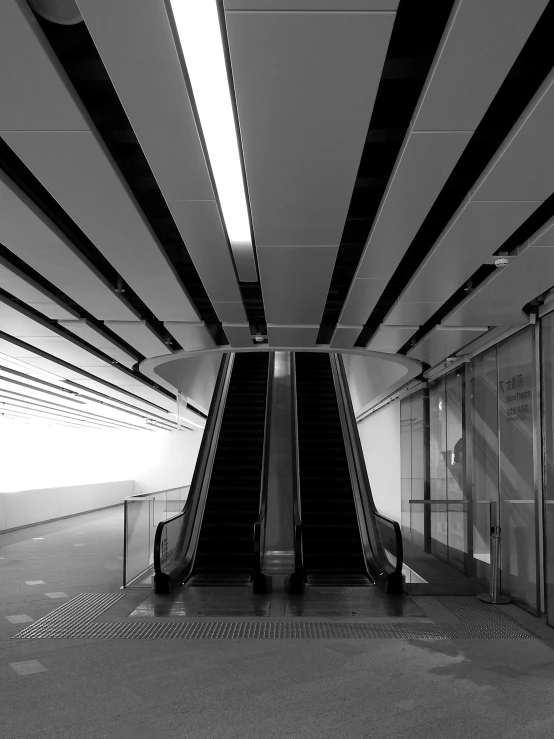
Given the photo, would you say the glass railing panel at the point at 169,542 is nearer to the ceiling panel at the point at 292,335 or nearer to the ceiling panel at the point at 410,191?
the ceiling panel at the point at 292,335

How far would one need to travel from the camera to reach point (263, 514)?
27.6 ft

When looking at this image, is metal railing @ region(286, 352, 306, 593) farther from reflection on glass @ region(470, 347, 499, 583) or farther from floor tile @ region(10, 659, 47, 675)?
floor tile @ region(10, 659, 47, 675)

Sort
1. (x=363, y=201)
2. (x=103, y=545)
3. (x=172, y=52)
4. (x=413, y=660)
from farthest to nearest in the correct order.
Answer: (x=103, y=545)
(x=413, y=660)
(x=363, y=201)
(x=172, y=52)

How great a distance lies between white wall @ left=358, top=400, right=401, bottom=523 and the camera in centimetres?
1485

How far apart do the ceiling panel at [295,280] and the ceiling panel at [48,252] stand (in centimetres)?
140

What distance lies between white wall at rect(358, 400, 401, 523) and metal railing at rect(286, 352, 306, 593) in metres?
3.23

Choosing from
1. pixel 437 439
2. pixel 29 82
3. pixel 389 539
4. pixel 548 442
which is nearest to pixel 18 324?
pixel 29 82

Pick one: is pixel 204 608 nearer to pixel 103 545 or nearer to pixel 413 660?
pixel 413 660

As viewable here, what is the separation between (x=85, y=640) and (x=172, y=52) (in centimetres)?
469

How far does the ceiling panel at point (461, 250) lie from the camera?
3.91m

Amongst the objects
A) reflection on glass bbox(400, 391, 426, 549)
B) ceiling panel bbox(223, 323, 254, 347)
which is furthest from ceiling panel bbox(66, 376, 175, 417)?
reflection on glass bbox(400, 391, 426, 549)

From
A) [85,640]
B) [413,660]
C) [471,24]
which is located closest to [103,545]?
[85,640]

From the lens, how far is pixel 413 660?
4.91m

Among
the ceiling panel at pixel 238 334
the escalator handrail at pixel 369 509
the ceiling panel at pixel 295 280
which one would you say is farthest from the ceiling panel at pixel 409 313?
the escalator handrail at pixel 369 509
